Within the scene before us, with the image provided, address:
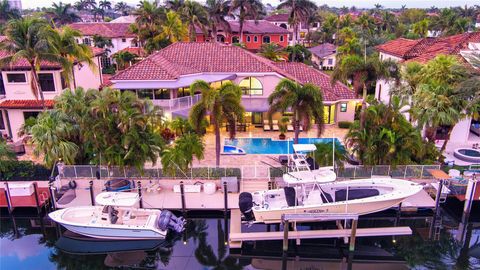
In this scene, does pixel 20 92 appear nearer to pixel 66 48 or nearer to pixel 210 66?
pixel 66 48

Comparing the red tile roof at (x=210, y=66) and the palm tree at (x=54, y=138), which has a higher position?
the red tile roof at (x=210, y=66)

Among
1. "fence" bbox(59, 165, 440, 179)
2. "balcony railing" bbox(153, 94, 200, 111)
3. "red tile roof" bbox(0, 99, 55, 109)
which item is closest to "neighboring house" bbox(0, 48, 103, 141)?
"red tile roof" bbox(0, 99, 55, 109)

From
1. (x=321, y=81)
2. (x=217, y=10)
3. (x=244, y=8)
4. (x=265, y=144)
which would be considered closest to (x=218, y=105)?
(x=265, y=144)

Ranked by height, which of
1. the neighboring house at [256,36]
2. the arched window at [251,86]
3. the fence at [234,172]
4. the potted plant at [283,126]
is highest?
the neighboring house at [256,36]

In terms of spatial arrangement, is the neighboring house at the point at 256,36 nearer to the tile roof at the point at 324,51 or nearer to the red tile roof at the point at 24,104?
the tile roof at the point at 324,51

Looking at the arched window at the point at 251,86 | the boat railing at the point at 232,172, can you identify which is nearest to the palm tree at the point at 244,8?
the arched window at the point at 251,86

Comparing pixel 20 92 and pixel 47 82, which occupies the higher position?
pixel 47 82

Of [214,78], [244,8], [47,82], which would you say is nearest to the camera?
[47,82]

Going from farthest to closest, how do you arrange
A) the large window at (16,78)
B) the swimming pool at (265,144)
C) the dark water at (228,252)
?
the large window at (16,78) → the swimming pool at (265,144) → the dark water at (228,252)
